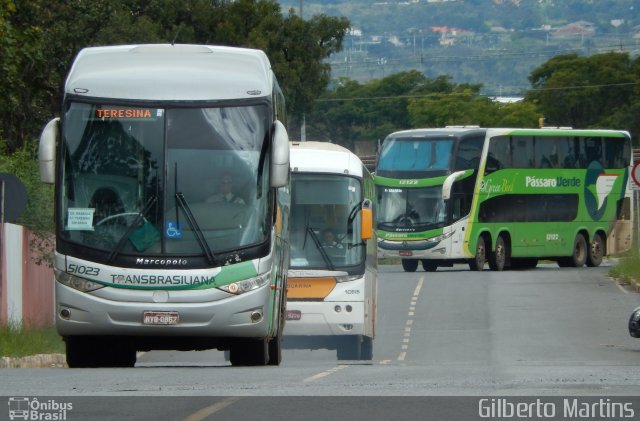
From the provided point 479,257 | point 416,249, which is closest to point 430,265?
point 479,257

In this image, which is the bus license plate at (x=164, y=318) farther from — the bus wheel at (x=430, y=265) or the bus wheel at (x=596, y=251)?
the bus wheel at (x=596, y=251)

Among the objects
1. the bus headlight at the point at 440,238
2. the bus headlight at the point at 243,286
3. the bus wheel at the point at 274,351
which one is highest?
the bus headlight at the point at 243,286

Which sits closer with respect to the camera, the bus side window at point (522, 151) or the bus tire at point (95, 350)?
the bus tire at point (95, 350)

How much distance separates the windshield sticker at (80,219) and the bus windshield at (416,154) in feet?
97.1

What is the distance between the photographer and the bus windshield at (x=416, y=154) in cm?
4381

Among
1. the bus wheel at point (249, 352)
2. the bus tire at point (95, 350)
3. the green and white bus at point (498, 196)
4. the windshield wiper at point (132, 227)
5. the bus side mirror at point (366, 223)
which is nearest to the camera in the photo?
the windshield wiper at point (132, 227)

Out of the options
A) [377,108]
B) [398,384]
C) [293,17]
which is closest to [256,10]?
[293,17]

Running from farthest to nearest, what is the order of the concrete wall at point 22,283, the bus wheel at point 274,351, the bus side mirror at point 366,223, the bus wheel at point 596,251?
the bus wheel at point 596,251, the bus side mirror at point 366,223, the concrete wall at point 22,283, the bus wheel at point 274,351

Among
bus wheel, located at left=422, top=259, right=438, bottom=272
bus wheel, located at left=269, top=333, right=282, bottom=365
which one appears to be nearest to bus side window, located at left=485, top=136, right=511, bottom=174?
bus wheel, located at left=422, top=259, right=438, bottom=272

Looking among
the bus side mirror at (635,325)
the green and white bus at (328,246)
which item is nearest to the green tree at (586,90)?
the bus side mirror at (635,325)

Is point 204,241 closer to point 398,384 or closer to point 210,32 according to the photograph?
point 398,384

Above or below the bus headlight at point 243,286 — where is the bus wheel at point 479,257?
below

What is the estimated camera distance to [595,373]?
14.1 metres

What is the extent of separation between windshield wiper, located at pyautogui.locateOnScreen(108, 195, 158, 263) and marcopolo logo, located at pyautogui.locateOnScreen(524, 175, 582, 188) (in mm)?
32388
